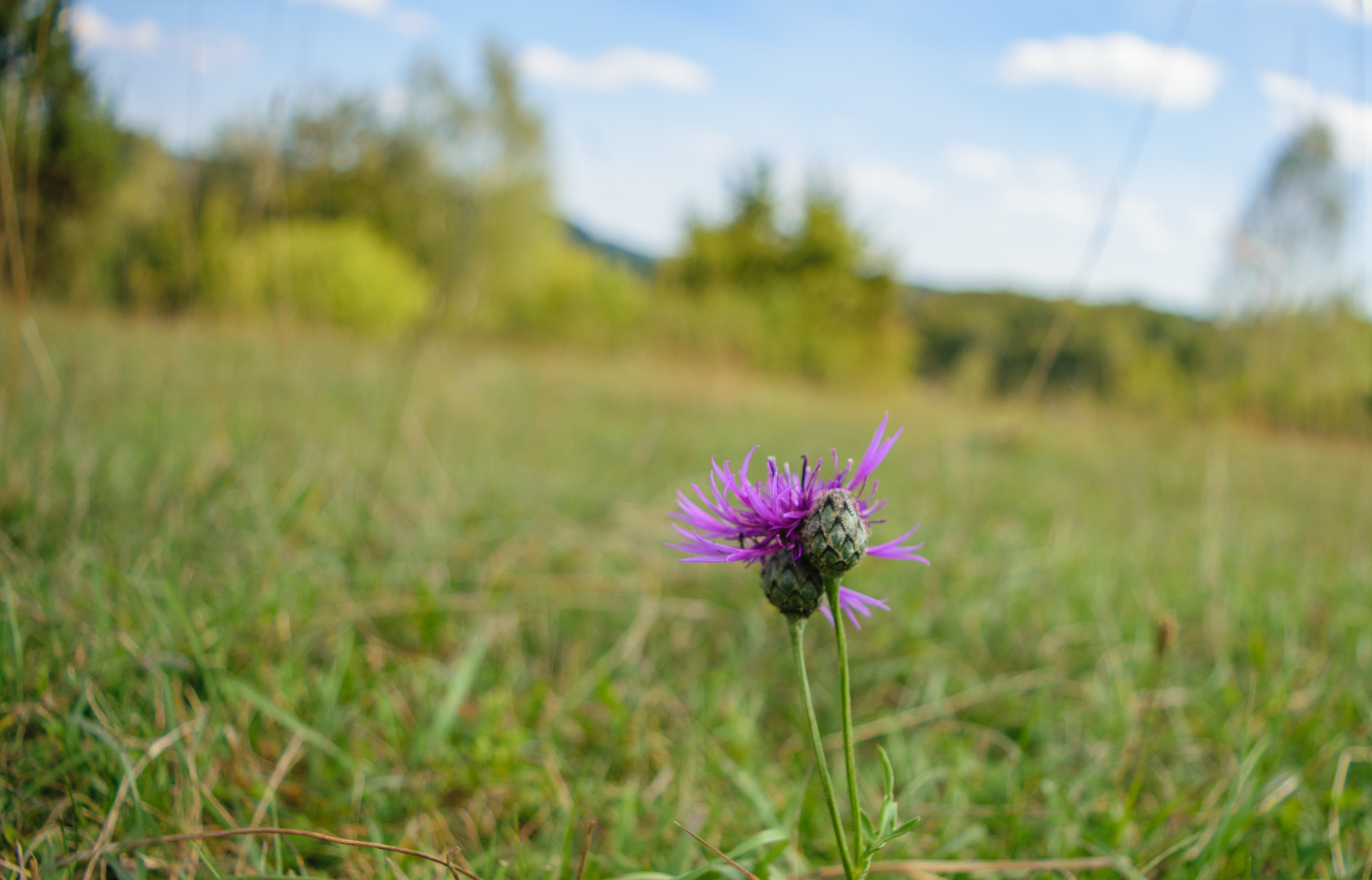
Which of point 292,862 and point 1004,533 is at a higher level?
point 1004,533

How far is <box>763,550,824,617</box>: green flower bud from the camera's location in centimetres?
60

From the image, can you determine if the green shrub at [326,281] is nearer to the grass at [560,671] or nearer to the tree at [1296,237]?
the grass at [560,671]

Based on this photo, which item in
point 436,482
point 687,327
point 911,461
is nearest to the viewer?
point 436,482

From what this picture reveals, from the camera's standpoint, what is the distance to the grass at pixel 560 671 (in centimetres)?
106

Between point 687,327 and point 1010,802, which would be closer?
point 1010,802

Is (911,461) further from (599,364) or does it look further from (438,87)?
(438,87)

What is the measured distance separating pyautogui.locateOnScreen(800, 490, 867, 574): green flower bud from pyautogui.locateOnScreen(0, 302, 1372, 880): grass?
0.55 metres

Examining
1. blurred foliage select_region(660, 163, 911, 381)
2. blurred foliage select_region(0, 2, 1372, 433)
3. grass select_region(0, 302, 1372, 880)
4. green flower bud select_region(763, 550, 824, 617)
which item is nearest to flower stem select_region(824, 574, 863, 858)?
green flower bud select_region(763, 550, 824, 617)

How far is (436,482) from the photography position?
2.71 m

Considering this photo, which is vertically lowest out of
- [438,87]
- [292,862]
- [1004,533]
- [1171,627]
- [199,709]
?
[292,862]

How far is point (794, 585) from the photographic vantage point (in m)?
0.59

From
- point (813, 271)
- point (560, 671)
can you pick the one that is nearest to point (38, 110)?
point (560, 671)

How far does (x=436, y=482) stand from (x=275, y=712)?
160cm

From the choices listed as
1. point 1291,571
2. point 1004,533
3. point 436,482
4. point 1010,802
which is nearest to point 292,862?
point 1010,802
